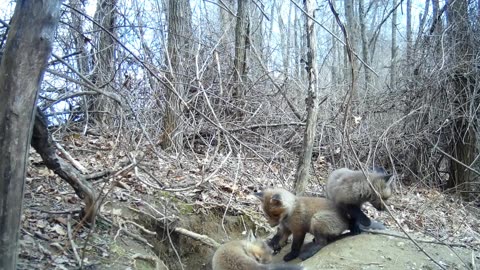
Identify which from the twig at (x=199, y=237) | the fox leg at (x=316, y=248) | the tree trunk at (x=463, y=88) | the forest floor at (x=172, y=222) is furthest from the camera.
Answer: the tree trunk at (x=463, y=88)

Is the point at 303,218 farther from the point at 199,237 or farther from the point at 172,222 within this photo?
the point at 172,222

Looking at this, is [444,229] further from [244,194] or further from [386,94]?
[386,94]

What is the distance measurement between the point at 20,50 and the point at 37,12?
11.9 inches

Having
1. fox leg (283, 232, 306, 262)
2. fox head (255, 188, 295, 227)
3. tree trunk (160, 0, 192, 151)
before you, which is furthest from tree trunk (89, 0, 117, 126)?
fox leg (283, 232, 306, 262)

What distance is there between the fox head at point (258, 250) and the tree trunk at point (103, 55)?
15.7 ft

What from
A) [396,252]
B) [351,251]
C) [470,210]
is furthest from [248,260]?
[470,210]

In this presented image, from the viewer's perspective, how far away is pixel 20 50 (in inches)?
130

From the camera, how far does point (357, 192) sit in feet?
19.7

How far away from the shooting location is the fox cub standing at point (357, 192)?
6023 mm

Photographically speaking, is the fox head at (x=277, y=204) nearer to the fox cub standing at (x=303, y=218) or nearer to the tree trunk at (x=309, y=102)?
the fox cub standing at (x=303, y=218)

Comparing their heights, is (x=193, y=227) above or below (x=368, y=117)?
below

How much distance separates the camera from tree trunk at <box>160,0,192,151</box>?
8781 mm

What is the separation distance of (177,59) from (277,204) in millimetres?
4482

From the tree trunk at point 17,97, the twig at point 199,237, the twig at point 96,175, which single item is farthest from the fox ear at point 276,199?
the tree trunk at point 17,97
